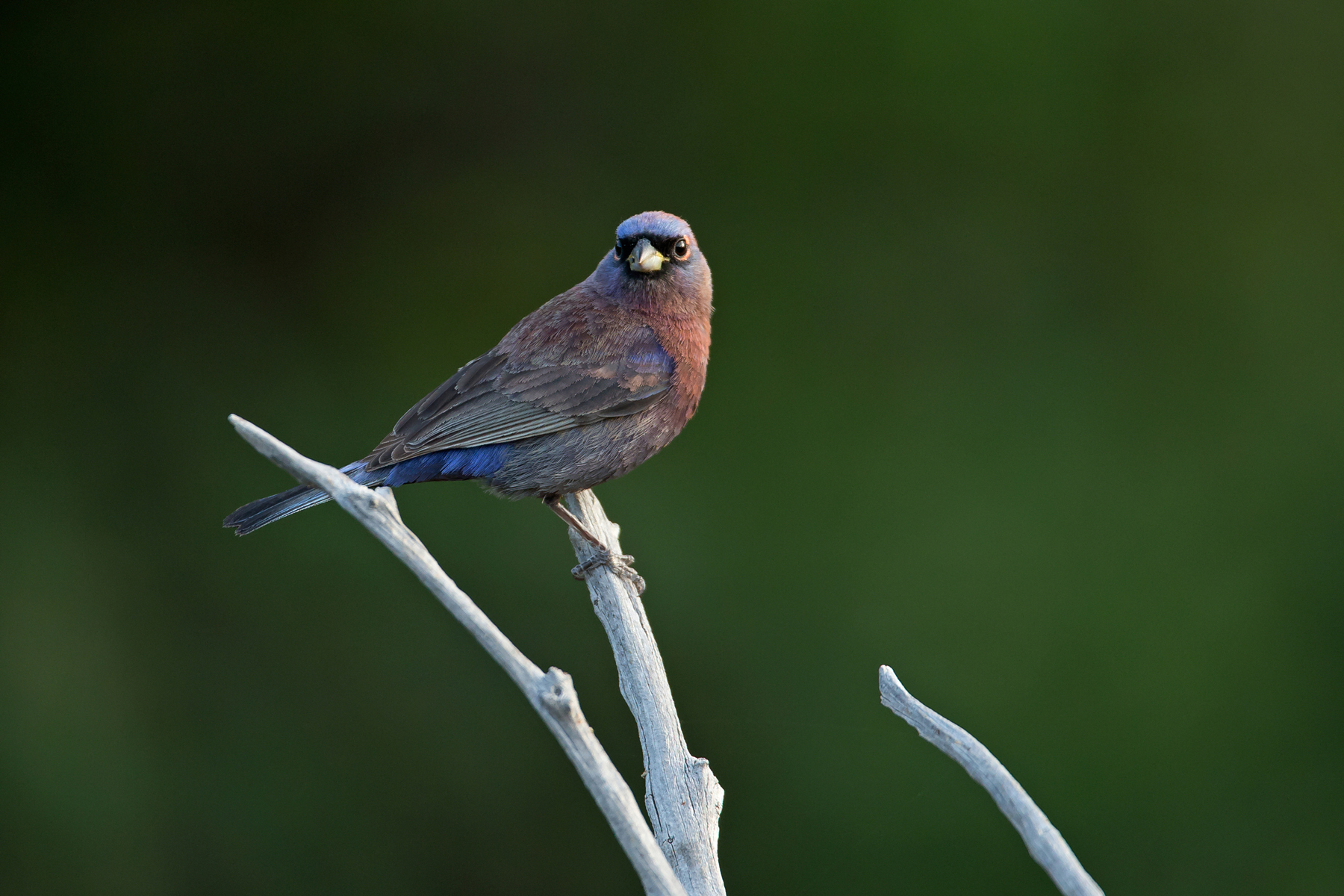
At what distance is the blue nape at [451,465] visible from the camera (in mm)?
3922

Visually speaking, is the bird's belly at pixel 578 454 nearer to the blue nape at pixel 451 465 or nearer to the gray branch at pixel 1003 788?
the blue nape at pixel 451 465

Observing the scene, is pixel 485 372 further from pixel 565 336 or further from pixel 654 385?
pixel 654 385

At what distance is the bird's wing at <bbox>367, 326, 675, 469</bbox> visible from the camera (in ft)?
12.8

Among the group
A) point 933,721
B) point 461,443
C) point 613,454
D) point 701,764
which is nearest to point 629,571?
point 613,454

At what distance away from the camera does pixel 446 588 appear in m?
2.14

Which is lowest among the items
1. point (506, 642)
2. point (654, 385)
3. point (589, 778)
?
point (589, 778)

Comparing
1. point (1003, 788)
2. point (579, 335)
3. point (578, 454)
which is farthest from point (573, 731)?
point (579, 335)

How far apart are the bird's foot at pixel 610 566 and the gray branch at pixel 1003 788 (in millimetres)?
1537

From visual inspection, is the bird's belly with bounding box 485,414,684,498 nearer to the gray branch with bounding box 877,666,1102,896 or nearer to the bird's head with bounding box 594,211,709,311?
the bird's head with bounding box 594,211,709,311

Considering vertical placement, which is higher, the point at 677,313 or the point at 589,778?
the point at 677,313

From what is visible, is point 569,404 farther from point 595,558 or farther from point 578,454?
point 595,558

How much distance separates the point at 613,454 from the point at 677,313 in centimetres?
61

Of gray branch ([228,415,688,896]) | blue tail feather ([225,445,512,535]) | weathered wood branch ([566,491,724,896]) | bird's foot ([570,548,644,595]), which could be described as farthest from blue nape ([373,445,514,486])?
gray branch ([228,415,688,896])

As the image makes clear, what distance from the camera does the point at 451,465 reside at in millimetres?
3949
